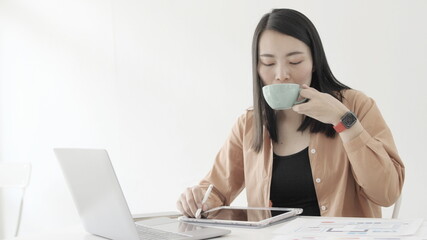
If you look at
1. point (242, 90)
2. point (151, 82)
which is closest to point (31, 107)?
point (151, 82)

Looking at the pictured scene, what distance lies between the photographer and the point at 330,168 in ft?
5.07

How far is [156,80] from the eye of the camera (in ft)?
9.99

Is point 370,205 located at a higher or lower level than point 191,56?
lower

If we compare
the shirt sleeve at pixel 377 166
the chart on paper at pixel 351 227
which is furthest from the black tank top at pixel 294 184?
the chart on paper at pixel 351 227

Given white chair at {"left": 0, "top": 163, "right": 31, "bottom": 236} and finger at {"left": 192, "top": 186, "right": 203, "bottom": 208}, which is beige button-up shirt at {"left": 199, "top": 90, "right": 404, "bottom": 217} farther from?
white chair at {"left": 0, "top": 163, "right": 31, "bottom": 236}

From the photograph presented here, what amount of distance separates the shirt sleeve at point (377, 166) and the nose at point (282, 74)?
10.2 inches

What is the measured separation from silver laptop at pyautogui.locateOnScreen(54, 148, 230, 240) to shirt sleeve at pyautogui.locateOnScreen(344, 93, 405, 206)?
1.47 feet

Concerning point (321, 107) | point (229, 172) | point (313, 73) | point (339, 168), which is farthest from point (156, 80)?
point (321, 107)

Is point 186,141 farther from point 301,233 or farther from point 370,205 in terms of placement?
point 301,233

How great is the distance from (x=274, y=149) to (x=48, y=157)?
7.06ft

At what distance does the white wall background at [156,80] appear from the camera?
2297 mm

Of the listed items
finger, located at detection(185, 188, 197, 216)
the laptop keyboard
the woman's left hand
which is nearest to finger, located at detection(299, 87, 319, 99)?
the woman's left hand

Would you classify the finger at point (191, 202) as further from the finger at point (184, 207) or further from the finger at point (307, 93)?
the finger at point (307, 93)

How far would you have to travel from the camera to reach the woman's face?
1.53m
